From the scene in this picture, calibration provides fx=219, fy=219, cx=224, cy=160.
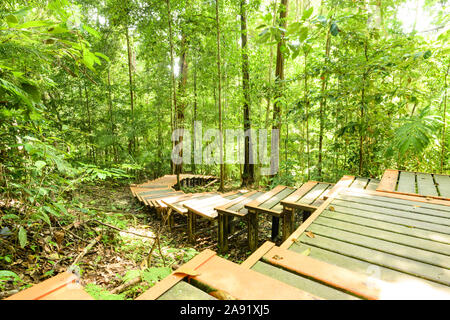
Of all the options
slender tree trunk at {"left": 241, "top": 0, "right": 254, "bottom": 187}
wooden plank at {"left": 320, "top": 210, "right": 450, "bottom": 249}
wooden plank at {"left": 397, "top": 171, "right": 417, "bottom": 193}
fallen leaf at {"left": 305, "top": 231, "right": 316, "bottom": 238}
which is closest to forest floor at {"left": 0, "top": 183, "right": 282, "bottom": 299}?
fallen leaf at {"left": 305, "top": 231, "right": 316, "bottom": 238}

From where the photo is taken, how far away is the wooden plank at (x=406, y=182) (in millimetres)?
3355

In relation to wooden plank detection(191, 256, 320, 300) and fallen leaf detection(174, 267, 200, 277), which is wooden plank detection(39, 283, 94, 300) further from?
wooden plank detection(191, 256, 320, 300)

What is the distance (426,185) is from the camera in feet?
11.6

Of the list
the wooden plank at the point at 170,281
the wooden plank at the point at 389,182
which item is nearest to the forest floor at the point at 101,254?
the wooden plank at the point at 170,281

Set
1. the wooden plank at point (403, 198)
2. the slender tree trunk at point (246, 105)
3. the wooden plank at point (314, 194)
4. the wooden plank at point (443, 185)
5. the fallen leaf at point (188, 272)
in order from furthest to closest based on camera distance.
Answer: the slender tree trunk at point (246, 105), the wooden plank at point (314, 194), the wooden plank at point (443, 185), the wooden plank at point (403, 198), the fallen leaf at point (188, 272)

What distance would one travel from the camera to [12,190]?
8.55 ft

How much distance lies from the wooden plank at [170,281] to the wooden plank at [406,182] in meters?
3.36

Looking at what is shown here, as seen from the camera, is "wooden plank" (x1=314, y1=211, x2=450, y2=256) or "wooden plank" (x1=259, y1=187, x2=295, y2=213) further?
"wooden plank" (x1=259, y1=187, x2=295, y2=213)

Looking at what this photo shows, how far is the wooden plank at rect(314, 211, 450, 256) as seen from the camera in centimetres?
181

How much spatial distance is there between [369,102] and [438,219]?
3.50 metres

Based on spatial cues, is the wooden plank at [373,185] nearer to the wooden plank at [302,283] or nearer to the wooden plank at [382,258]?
the wooden plank at [382,258]

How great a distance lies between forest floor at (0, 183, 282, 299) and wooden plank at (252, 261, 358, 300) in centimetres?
77
